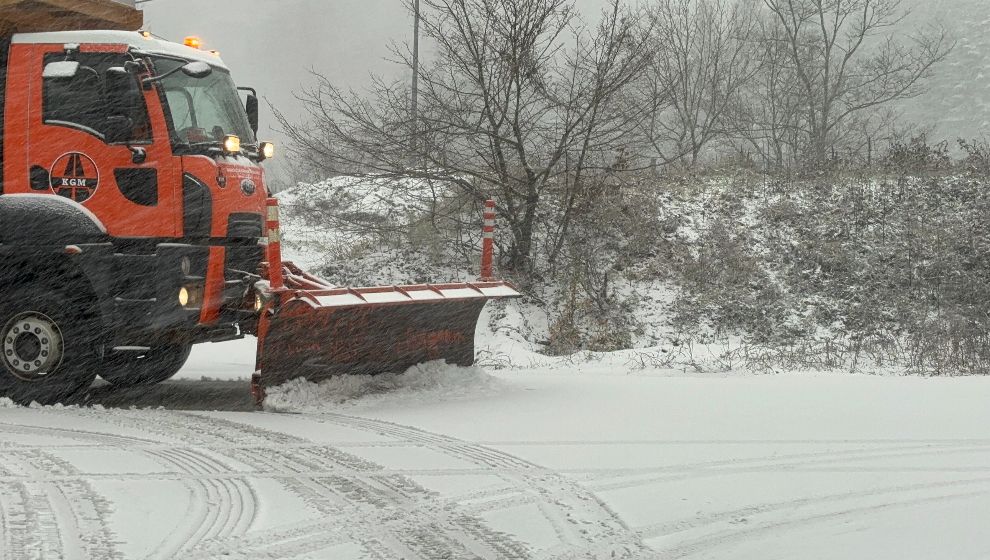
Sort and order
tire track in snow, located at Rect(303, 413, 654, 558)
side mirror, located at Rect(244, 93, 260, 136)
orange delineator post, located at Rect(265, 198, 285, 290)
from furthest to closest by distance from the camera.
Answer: side mirror, located at Rect(244, 93, 260, 136) → orange delineator post, located at Rect(265, 198, 285, 290) → tire track in snow, located at Rect(303, 413, 654, 558)

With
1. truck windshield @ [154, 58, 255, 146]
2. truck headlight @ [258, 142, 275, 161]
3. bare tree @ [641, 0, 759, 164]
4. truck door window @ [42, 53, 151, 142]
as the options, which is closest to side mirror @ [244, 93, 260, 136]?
truck windshield @ [154, 58, 255, 146]

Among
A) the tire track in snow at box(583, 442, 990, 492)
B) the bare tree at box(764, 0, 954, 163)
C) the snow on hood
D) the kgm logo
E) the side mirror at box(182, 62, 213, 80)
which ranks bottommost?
the tire track in snow at box(583, 442, 990, 492)

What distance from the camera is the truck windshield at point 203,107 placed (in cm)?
713

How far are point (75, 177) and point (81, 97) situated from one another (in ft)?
2.02

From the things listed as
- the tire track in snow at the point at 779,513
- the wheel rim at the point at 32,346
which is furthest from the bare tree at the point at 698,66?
the tire track in snow at the point at 779,513

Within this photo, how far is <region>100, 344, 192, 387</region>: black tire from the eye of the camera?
8156mm

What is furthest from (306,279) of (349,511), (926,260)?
(926,260)

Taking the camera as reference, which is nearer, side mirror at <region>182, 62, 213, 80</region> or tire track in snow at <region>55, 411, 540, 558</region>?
tire track in snow at <region>55, 411, 540, 558</region>

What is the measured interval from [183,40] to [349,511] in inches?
202

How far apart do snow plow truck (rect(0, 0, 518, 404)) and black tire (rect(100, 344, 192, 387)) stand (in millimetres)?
908

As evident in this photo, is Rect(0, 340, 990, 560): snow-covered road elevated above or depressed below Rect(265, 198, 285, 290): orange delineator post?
below

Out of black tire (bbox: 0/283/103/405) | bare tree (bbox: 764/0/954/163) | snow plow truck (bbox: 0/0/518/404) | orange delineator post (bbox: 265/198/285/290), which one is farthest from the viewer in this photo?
bare tree (bbox: 764/0/954/163)

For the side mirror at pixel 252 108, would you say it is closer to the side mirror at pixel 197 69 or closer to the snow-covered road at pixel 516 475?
the side mirror at pixel 197 69

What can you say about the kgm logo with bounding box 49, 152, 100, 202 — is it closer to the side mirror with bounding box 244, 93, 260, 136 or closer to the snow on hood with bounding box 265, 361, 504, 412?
the side mirror with bounding box 244, 93, 260, 136
